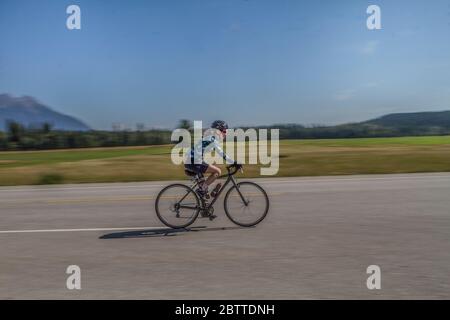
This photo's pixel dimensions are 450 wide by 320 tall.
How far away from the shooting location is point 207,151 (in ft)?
28.6

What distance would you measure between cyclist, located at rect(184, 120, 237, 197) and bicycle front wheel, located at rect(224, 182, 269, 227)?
1.39ft

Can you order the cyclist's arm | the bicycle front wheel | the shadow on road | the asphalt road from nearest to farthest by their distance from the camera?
1. the asphalt road
2. the shadow on road
3. the cyclist's arm
4. the bicycle front wheel

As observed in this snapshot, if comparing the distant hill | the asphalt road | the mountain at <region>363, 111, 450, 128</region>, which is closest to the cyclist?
the asphalt road

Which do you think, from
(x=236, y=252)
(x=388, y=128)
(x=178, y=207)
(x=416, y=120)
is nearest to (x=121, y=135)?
(x=388, y=128)

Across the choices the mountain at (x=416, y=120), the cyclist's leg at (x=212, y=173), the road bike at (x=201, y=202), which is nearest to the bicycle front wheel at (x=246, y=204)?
the road bike at (x=201, y=202)

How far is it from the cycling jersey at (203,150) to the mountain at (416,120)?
1925 inches

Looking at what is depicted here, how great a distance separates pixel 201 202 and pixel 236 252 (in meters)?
2.05

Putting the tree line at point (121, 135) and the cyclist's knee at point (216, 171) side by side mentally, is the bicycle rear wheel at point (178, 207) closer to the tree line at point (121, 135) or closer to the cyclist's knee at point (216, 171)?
the cyclist's knee at point (216, 171)

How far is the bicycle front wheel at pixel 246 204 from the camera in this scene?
8953mm

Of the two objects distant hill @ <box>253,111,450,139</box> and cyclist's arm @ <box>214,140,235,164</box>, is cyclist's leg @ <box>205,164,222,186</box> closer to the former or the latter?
cyclist's arm @ <box>214,140,235,164</box>

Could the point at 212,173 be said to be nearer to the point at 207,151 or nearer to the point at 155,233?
the point at 207,151

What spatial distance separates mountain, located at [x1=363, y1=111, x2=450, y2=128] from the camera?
185 ft
